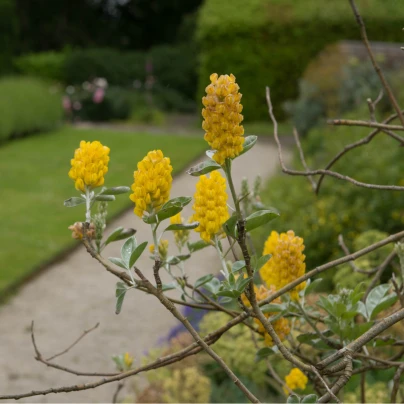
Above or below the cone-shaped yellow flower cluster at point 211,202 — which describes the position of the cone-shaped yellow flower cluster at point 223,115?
above

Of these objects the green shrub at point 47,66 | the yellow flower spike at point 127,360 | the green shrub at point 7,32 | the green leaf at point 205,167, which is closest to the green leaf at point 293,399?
the green leaf at point 205,167

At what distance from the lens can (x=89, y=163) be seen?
2.88ft

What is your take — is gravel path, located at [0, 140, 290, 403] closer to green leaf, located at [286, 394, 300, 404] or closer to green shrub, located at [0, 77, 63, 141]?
green leaf, located at [286, 394, 300, 404]

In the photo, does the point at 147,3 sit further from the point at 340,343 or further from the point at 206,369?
the point at 340,343

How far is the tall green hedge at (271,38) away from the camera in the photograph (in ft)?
37.2

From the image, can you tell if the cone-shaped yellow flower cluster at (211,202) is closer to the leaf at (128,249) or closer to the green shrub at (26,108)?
the leaf at (128,249)

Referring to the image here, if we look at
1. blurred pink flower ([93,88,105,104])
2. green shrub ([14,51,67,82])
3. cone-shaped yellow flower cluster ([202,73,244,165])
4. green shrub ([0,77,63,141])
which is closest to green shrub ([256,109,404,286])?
cone-shaped yellow flower cluster ([202,73,244,165])

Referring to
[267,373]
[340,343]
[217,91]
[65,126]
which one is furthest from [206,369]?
[65,126]

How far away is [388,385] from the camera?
2.15m

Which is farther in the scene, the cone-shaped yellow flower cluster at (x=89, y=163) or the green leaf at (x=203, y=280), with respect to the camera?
the green leaf at (x=203, y=280)

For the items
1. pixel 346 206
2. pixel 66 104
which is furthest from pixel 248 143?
pixel 66 104

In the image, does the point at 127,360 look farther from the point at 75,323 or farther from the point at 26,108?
the point at 26,108

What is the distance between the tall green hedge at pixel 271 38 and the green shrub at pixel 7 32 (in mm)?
5788

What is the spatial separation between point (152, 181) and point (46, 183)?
7.00 m
